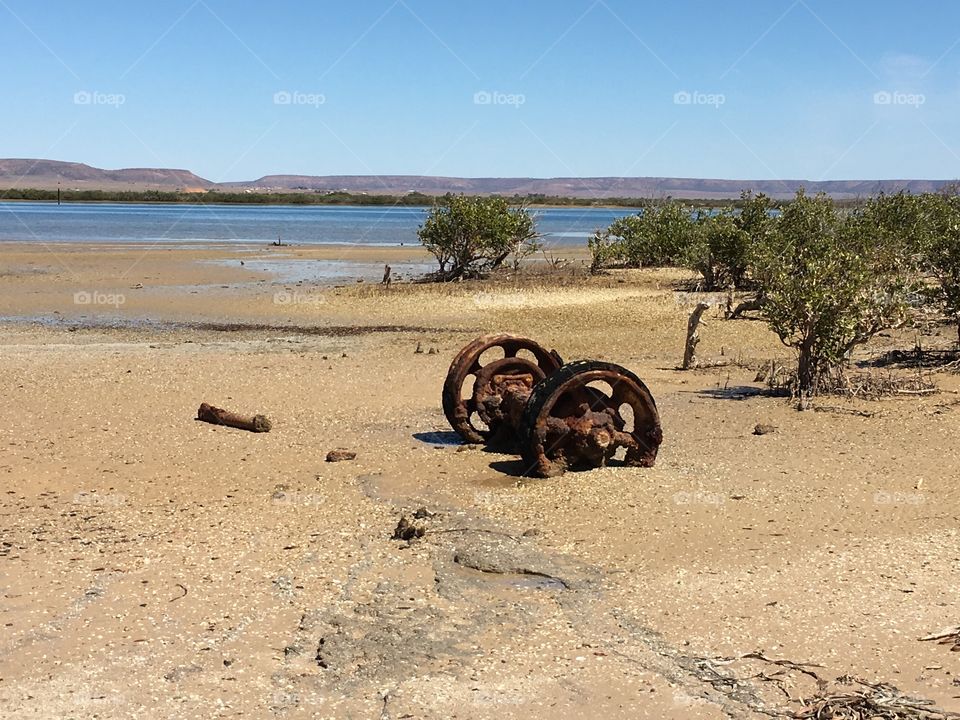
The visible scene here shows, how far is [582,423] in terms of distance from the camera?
873 centimetres

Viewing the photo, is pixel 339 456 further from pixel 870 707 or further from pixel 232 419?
pixel 870 707

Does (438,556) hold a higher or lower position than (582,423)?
lower

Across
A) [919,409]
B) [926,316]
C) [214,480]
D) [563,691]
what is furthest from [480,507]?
[926,316]

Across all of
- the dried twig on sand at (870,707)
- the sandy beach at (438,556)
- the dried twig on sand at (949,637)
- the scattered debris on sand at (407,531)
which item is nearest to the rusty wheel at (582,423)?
the sandy beach at (438,556)

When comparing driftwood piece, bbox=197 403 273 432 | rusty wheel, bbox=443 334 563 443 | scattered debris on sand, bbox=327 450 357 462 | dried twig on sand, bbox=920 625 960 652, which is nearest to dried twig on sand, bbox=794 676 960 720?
dried twig on sand, bbox=920 625 960 652

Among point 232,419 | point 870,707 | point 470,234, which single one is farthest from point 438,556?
point 470,234

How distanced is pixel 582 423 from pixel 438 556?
2.15 metres

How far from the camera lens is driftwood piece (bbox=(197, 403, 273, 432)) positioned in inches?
419

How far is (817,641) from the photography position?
223 inches

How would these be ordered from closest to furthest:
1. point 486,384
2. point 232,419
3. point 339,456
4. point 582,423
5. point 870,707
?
point 870,707 < point 582,423 < point 339,456 < point 486,384 < point 232,419

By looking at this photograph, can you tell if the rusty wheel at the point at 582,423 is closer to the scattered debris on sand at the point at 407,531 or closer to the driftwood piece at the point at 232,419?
the scattered debris on sand at the point at 407,531

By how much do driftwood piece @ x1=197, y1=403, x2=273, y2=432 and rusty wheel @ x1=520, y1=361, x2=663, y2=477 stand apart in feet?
9.91

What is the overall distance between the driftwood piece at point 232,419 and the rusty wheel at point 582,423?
302cm

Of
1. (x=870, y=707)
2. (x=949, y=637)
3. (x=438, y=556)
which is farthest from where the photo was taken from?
(x=438, y=556)
